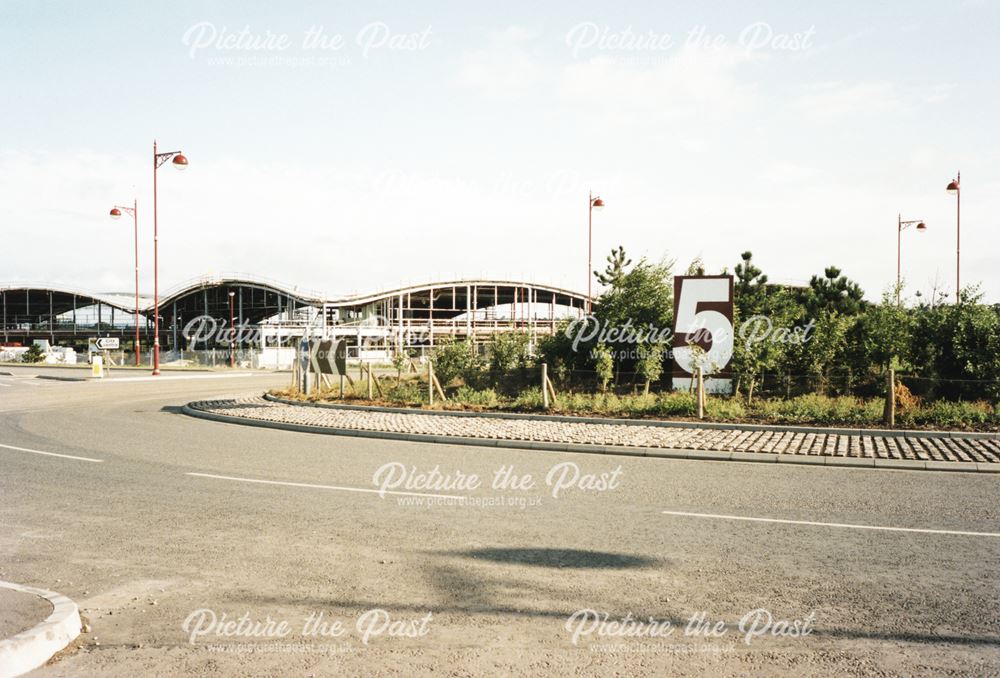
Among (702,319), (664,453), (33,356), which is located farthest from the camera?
(33,356)

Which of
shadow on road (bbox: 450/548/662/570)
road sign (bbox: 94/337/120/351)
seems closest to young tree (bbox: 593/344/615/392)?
shadow on road (bbox: 450/548/662/570)

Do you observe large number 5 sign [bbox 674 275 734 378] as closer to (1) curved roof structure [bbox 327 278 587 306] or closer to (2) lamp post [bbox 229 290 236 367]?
(2) lamp post [bbox 229 290 236 367]

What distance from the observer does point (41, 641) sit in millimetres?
4469

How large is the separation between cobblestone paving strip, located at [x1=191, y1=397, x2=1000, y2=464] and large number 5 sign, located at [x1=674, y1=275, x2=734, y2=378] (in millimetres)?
5083

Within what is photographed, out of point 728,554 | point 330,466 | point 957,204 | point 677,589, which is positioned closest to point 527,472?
point 330,466

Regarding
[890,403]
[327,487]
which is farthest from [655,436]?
[327,487]

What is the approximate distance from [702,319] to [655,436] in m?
7.18

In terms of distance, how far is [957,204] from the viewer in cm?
3078

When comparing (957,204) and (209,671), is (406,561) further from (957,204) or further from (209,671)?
(957,204)

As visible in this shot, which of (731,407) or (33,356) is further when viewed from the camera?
(33,356)

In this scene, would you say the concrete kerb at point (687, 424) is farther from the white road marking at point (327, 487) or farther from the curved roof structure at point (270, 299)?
the curved roof structure at point (270, 299)

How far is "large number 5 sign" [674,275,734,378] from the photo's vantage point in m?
20.2

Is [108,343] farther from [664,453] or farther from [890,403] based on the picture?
[890,403]

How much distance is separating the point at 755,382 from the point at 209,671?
16.7 metres
